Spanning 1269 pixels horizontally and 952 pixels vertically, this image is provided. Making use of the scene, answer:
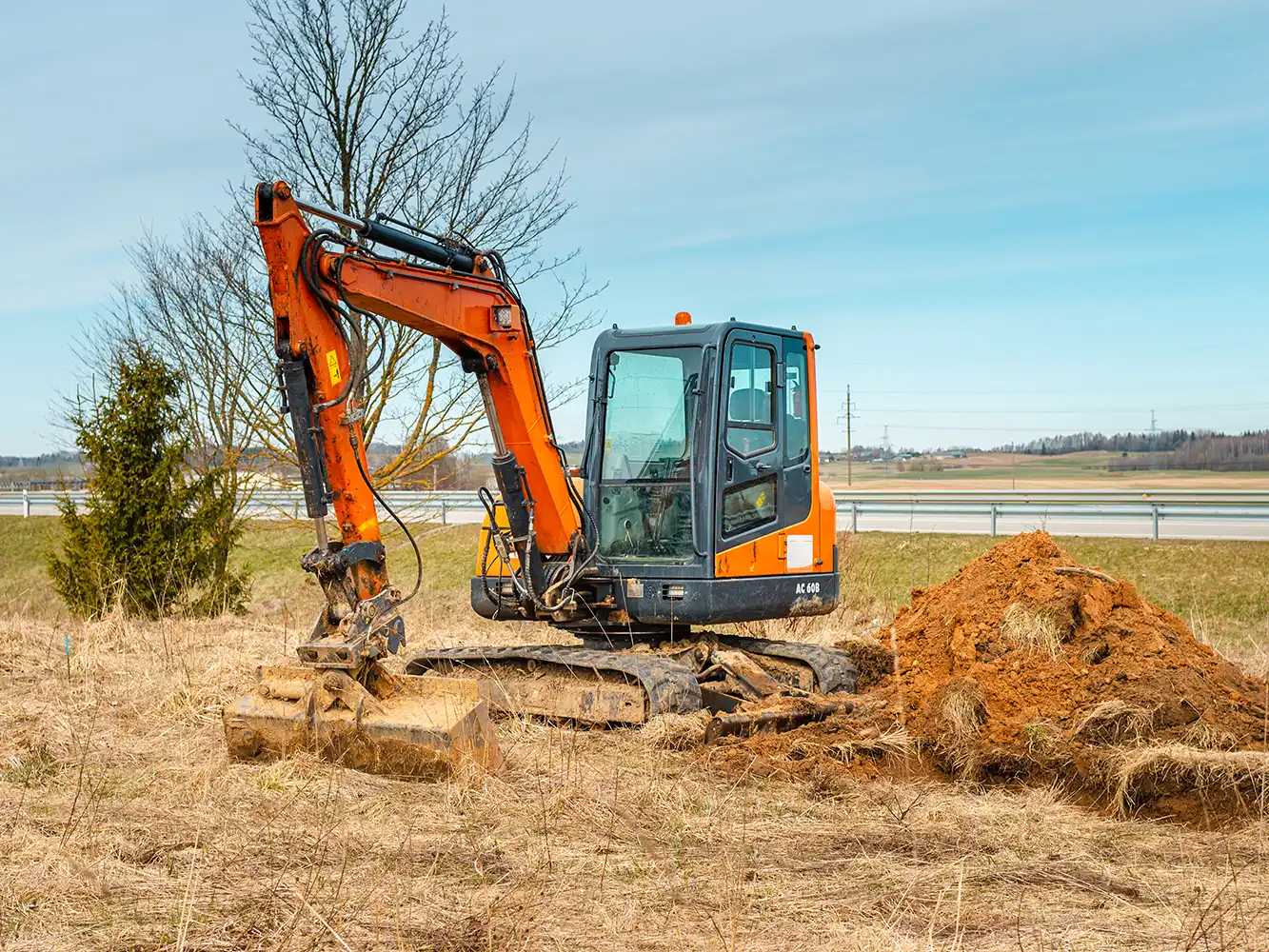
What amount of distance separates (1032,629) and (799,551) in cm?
168

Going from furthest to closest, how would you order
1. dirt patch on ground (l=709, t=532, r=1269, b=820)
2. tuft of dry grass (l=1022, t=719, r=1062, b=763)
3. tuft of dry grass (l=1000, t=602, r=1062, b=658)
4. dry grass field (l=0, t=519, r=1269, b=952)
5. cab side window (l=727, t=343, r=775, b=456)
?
cab side window (l=727, t=343, r=775, b=456) < tuft of dry grass (l=1000, t=602, r=1062, b=658) < tuft of dry grass (l=1022, t=719, r=1062, b=763) < dirt patch on ground (l=709, t=532, r=1269, b=820) < dry grass field (l=0, t=519, r=1269, b=952)

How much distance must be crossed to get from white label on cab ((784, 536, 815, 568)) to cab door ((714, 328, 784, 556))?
21 cm

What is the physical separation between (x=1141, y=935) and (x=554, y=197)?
39.2 ft

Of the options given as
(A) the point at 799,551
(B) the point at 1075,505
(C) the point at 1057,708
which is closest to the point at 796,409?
(A) the point at 799,551

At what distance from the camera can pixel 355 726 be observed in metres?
6.46

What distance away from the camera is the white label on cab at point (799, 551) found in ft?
28.5

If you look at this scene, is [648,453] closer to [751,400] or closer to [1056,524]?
[751,400]

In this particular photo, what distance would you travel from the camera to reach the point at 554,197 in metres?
14.8

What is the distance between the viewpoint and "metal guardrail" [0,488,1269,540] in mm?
16875

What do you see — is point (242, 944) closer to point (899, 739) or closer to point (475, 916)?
point (475, 916)

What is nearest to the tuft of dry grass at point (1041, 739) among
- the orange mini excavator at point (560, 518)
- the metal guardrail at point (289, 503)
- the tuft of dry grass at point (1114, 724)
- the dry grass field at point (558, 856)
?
the tuft of dry grass at point (1114, 724)

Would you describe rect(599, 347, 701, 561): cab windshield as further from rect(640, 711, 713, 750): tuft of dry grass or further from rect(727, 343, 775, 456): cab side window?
rect(640, 711, 713, 750): tuft of dry grass

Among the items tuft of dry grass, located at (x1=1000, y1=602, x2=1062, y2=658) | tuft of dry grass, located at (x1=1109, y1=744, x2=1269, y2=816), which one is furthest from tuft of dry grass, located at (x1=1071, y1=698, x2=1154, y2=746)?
tuft of dry grass, located at (x1=1000, y1=602, x2=1062, y2=658)

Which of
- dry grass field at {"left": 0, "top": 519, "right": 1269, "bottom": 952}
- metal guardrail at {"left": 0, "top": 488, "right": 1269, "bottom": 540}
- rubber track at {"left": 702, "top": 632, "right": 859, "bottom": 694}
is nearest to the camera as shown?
dry grass field at {"left": 0, "top": 519, "right": 1269, "bottom": 952}
